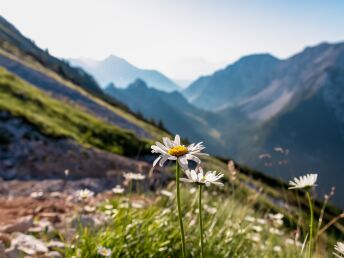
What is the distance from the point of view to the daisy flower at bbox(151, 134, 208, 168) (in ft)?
9.18

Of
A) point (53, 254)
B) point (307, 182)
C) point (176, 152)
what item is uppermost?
point (307, 182)

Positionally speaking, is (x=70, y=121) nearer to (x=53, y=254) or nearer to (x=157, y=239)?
(x=53, y=254)

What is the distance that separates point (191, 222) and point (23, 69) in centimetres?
6312

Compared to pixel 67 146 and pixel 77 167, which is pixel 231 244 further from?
pixel 67 146

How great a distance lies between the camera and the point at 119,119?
2618 inches

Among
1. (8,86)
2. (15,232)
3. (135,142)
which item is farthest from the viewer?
(135,142)

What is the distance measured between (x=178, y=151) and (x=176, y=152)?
20 mm

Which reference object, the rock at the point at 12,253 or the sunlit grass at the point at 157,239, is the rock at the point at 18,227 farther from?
the rock at the point at 12,253

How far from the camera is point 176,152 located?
2.95m

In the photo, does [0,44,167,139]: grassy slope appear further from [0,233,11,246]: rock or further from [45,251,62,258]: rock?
[45,251,62,258]: rock

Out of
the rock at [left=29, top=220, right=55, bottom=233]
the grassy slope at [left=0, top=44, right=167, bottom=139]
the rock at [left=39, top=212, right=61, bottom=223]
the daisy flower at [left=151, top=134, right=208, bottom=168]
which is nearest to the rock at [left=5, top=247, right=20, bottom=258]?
the rock at [left=29, top=220, right=55, bottom=233]

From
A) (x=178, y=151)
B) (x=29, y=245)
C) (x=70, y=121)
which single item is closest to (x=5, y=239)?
(x=29, y=245)

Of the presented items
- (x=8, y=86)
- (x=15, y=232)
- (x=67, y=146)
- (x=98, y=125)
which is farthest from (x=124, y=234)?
(x=98, y=125)

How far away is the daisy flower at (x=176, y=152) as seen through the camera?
280cm
